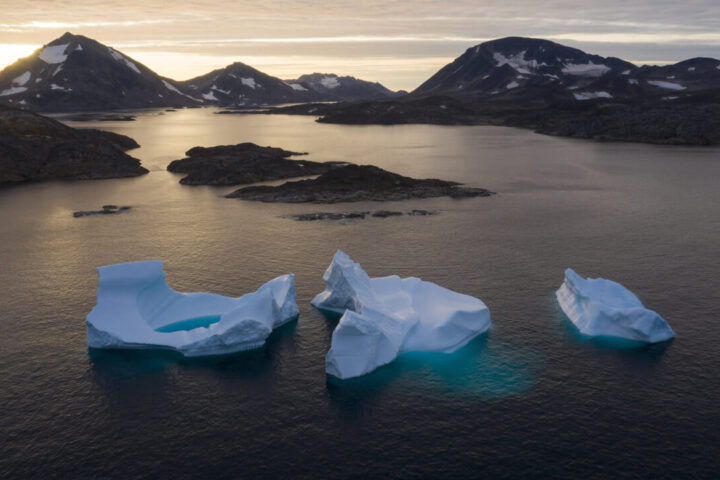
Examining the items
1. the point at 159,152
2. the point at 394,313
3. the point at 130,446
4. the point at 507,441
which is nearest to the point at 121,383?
the point at 130,446

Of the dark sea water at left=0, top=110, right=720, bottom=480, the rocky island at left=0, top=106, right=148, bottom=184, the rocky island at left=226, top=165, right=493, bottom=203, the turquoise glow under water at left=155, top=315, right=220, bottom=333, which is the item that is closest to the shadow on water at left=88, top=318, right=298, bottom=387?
the dark sea water at left=0, top=110, right=720, bottom=480

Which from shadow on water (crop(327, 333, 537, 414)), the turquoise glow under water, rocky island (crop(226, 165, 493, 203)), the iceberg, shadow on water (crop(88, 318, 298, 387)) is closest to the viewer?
shadow on water (crop(327, 333, 537, 414))

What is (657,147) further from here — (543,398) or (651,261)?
(543,398)

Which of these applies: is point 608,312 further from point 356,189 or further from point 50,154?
point 50,154

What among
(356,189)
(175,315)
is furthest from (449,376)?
(356,189)

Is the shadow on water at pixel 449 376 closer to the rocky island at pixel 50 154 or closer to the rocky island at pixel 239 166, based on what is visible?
the rocky island at pixel 239 166

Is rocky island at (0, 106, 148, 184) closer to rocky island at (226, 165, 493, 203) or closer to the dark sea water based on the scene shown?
rocky island at (226, 165, 493, 203)
